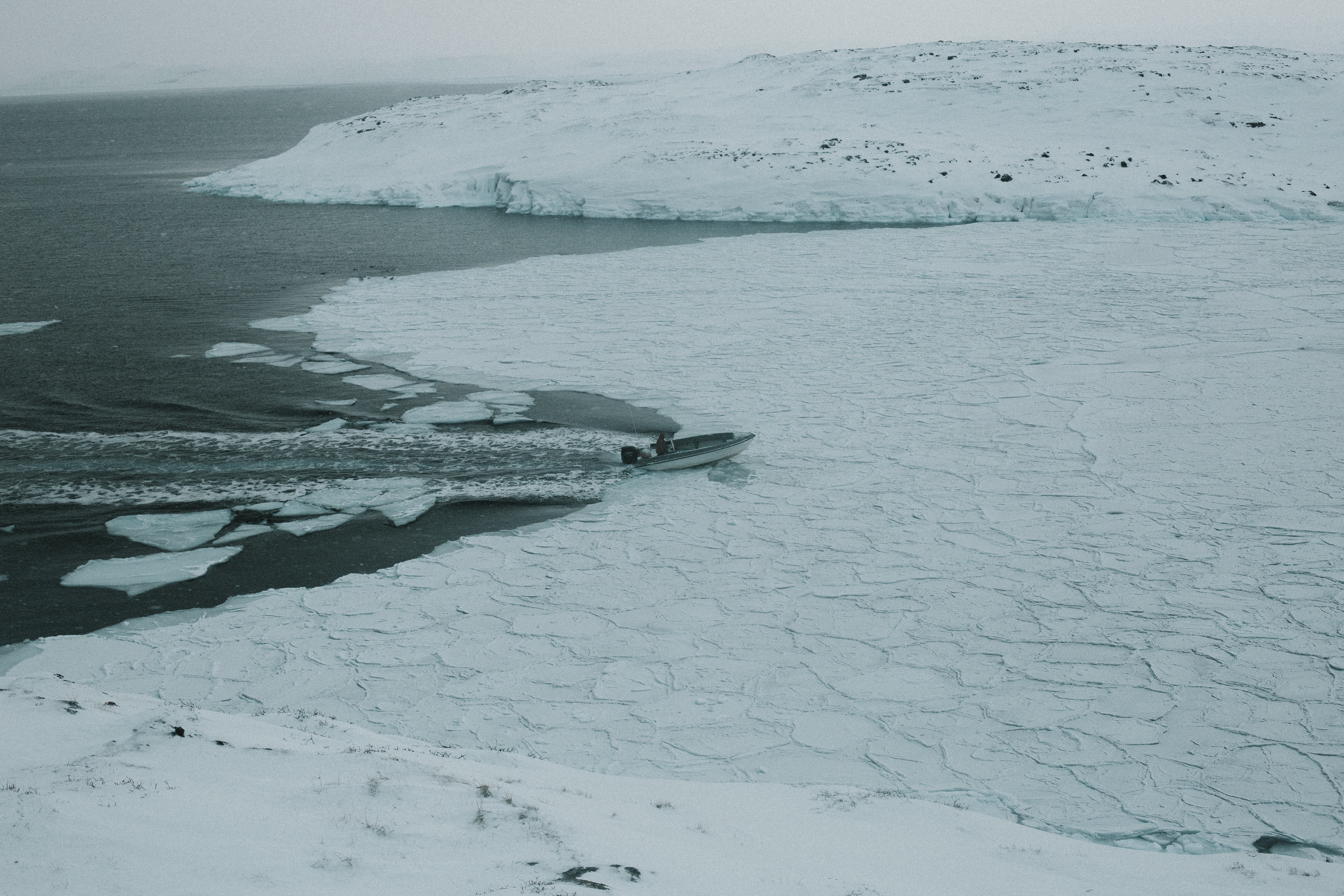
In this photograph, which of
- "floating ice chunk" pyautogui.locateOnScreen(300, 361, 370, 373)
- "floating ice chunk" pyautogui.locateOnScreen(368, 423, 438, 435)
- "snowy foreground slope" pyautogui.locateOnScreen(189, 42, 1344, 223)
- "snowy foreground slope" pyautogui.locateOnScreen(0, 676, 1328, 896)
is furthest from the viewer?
"snowy foreground slope" pyautogui.locateOnScreen(189, 42, 1344, 223)

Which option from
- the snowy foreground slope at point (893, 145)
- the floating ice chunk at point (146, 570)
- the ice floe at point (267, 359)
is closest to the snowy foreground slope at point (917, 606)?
the floating ice chunk at point (146, 570)

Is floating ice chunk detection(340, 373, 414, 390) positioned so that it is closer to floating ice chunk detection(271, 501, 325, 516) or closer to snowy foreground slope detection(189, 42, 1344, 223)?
floating ice chunk detection(271, 501, 325, 516)

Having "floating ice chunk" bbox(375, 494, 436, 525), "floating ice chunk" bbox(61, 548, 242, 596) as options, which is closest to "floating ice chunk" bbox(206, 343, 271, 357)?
"floating ice chunk" bbox(375, 494, 436, 525)

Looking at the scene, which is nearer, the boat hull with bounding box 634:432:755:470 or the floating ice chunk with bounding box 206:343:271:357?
the boat hull with bounding box 634:432:755:470

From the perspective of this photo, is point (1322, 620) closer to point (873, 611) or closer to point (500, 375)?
point (873, 611)

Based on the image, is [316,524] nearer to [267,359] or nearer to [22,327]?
[267,359]
